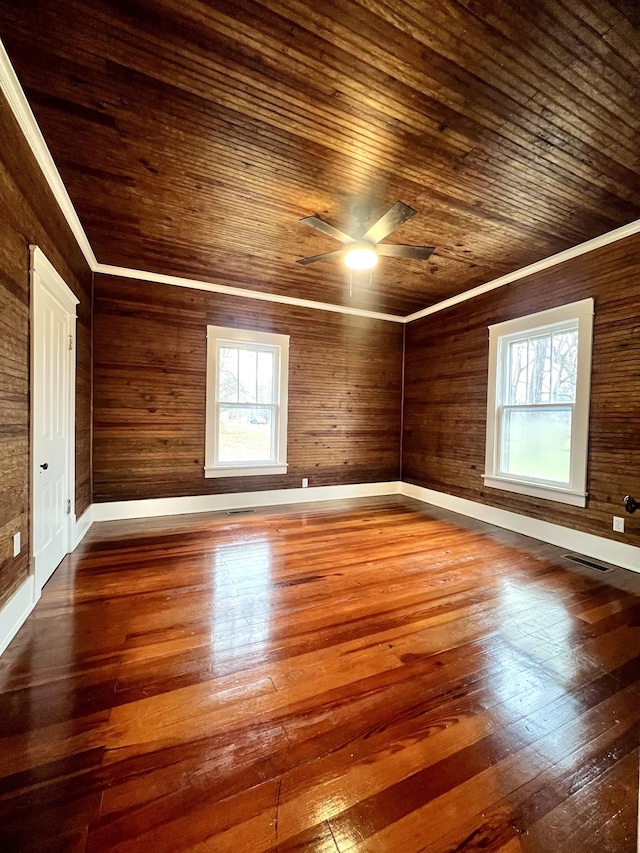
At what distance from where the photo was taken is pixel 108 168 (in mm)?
2553

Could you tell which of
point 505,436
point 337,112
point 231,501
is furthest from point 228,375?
point 505,436

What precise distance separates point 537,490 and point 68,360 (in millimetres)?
4766

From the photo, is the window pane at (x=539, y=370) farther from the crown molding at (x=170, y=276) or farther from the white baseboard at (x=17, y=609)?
the white baseboard at (x=17, y=609)

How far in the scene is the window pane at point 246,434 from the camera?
4.89 m

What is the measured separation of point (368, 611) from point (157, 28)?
327 cm

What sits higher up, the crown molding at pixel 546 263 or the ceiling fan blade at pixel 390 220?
the crown molding at pixel 546 263

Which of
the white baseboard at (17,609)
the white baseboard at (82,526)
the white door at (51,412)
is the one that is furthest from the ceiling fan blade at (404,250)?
the white baseboard at (82,526)

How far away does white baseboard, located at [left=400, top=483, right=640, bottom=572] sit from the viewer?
3.15 meters

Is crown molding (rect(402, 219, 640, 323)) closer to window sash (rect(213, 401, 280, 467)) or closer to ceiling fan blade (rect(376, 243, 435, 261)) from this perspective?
ceiling fan blade (rect(376, 243, 435, 261))

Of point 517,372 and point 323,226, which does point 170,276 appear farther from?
point 517,372

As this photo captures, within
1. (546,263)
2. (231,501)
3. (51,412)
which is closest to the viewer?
(51,412)

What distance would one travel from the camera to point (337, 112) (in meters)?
2.07

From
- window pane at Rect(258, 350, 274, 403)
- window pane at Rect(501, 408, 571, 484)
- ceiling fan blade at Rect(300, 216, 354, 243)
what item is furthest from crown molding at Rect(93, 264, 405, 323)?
window pane at Rect(501, 408, 571, 484)

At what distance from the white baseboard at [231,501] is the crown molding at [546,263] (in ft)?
9.48
